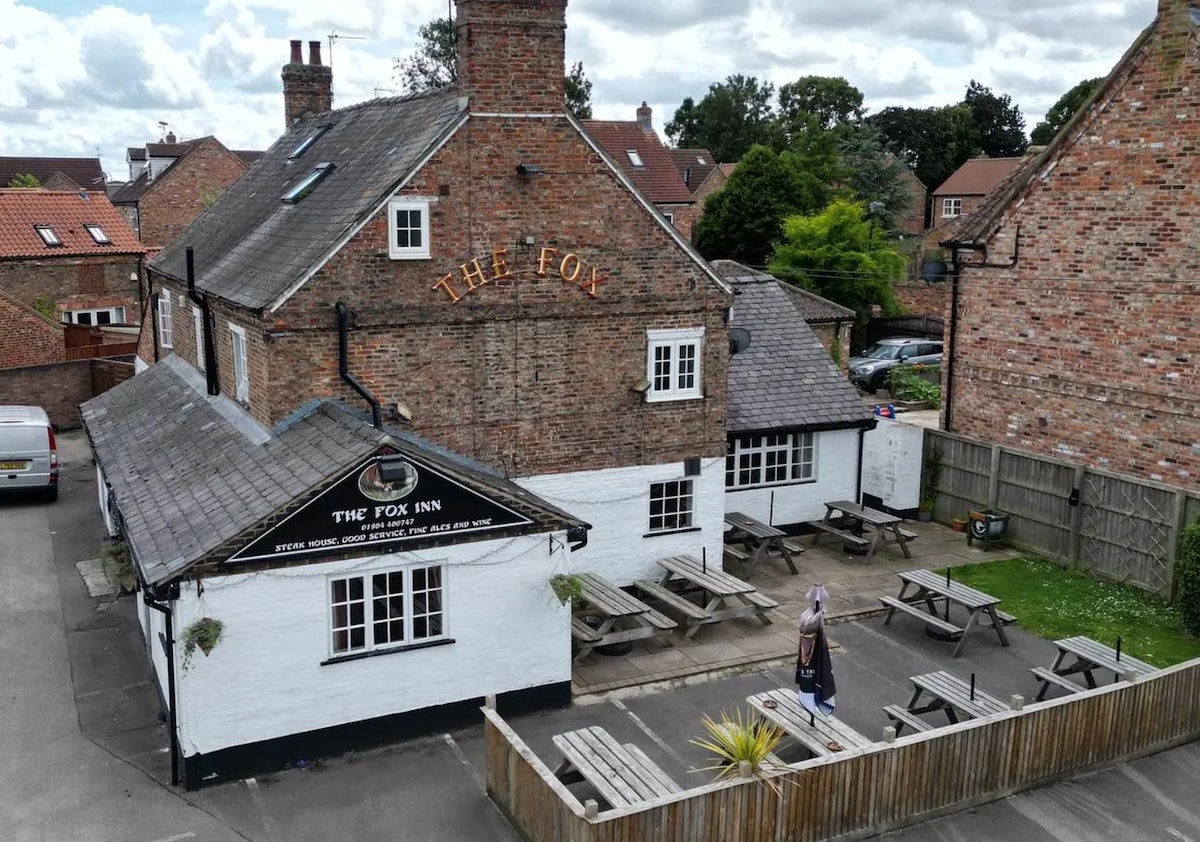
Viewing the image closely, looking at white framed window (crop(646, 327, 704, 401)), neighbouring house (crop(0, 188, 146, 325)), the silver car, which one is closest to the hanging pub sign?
white framed window (crop(646, 327, 704, 401))

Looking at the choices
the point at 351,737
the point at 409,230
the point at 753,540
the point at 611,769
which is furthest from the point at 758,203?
the point at 611,769

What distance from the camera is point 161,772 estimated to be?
12.0 meters

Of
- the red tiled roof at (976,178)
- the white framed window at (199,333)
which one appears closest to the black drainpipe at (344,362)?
the white framed window at (199,333)

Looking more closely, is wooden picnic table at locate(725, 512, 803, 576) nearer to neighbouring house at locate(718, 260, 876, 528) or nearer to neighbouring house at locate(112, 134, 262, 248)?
neighbouring house at locate(718, 260, 876, 528)

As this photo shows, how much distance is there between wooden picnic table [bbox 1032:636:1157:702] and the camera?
1330 centimetres

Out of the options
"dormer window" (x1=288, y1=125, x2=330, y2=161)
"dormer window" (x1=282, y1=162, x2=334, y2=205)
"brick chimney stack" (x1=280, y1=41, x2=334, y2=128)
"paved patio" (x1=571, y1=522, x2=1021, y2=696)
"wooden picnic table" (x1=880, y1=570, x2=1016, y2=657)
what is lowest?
"paved patio" (x1=571, y1=522, x2=1021, y2=696)

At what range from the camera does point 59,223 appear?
1508 inches

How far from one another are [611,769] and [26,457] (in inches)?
677

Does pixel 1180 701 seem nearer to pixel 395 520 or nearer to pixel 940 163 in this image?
pixel 395 520

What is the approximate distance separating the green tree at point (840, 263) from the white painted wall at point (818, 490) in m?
20.5

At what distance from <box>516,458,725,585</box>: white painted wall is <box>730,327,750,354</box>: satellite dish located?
118 inches

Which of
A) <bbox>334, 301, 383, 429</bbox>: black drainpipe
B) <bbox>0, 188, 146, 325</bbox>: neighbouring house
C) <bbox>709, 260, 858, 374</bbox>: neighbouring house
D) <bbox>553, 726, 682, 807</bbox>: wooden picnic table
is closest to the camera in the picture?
<bbox>553, 726, 682, 807</bbox>: wooden picnic table

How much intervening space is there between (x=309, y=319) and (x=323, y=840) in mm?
6893

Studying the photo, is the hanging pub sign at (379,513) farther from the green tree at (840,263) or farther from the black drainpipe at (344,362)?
the green tree at (840,263)
